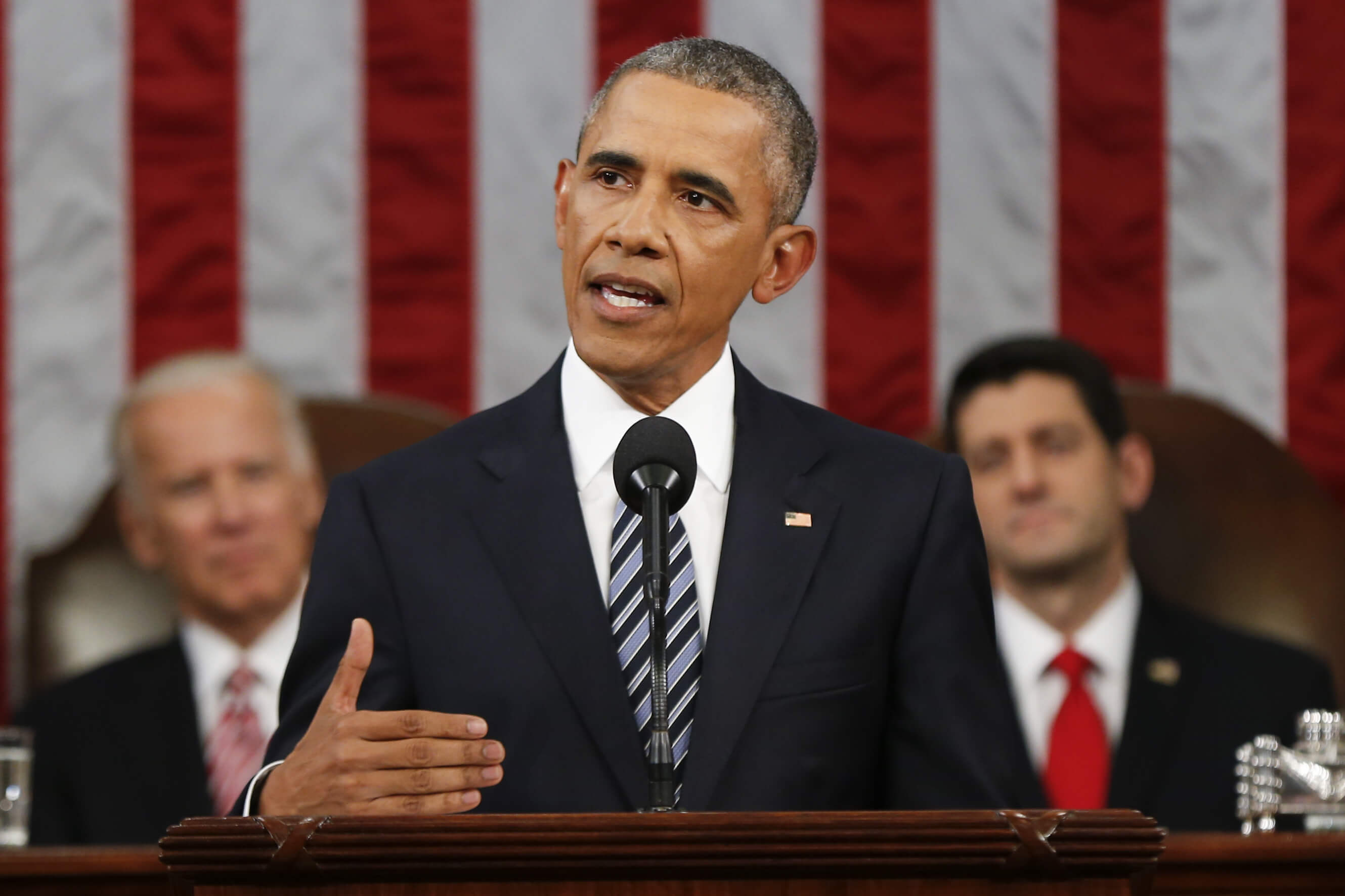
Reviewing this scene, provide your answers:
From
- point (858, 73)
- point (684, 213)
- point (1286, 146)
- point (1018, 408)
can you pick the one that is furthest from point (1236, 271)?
point (684, 213)

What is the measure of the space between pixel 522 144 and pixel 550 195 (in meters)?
0.14

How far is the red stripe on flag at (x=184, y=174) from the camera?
13.1 ft

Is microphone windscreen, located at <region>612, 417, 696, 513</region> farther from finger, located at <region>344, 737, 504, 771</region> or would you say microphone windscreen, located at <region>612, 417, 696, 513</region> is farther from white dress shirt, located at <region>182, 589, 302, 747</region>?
white dress shirt, located at <region>182, 589, 302, 747</region>

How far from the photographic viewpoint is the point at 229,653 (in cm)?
380

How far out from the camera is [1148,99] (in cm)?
412

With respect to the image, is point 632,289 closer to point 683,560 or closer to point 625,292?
point 625,292

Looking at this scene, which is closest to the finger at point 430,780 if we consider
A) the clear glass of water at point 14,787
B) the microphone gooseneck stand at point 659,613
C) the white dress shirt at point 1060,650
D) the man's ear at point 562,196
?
the microphone gooseneck stand at point 659,613

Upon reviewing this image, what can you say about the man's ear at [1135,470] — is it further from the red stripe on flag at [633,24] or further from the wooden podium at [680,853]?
the wooden podium at [680,853]

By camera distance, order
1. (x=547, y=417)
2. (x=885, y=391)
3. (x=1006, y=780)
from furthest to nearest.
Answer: (x=885, y=391) < (x=547, y=417) < (x=1006, y=780)

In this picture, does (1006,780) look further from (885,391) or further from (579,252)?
(885,391)

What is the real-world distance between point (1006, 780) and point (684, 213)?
68 centimetres

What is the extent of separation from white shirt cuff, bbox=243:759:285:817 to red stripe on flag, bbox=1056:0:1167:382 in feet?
9.19

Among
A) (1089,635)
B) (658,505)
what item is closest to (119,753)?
(1089,635)

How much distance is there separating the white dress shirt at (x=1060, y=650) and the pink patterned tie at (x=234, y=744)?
1.59 meters
